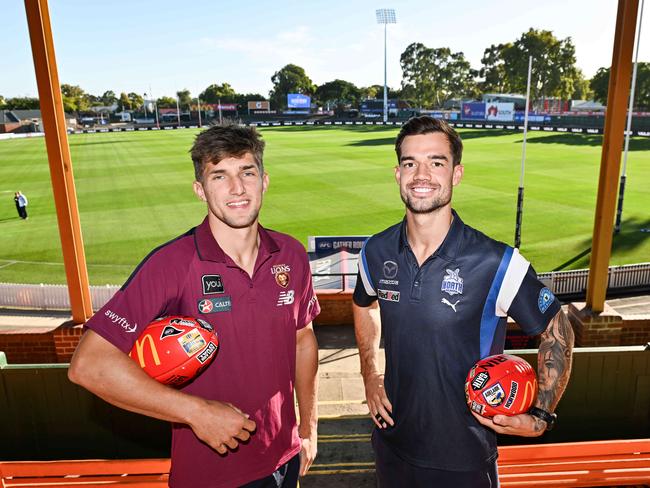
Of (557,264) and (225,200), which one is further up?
(225,200)

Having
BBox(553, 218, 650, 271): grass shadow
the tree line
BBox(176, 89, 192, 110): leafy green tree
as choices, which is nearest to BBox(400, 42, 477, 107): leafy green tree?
the tree line

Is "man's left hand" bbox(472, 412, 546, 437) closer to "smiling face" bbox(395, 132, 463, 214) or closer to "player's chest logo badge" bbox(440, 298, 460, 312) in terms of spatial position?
"player's chest logo badge" bbox(440, 298, 460, 312)

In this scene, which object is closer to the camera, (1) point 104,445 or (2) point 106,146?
(1) point 104,445

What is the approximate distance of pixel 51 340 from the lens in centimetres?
818

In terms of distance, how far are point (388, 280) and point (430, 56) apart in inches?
5527

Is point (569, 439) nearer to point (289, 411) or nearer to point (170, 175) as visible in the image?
point (289, 411)

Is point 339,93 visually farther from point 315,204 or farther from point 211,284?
point 211,284

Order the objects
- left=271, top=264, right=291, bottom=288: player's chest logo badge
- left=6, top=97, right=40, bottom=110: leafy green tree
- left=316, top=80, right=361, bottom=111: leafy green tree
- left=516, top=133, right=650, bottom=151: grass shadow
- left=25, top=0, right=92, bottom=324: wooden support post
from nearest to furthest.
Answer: left=271, top=264, right=291, bottom=288: player's chest logo badge < left=25, top=0, right=92, bottom=324: wooden support post < left=516, top=133, right=650, bottom=151: grass shadow < left=6, top=97, right=40, bottom=110: leafy green tree < left=316, top=80, right=361, bottom=111: leafy green tree

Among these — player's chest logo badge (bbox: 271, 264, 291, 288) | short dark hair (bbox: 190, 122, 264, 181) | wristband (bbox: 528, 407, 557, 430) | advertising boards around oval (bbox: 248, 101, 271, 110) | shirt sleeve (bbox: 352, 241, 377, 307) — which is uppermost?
advertising boards around oval (bbox: 248, 101, 271, 110)

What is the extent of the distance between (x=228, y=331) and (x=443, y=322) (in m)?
1.24

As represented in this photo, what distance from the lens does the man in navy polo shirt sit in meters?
2.94

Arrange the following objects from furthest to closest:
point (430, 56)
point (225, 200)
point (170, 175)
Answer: point (430, 56), point (170, 175), point (225, 200)

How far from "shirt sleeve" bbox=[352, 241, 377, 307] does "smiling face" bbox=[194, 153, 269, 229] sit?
90 centimetres

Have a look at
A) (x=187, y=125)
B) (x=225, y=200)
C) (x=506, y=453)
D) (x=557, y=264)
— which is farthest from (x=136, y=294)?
(x=187, y=125)
